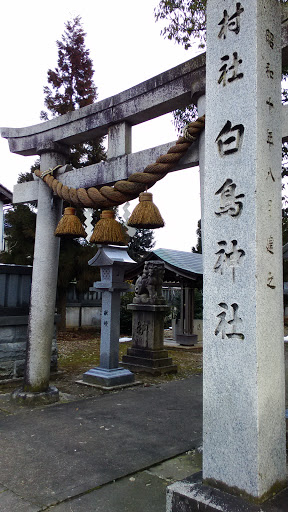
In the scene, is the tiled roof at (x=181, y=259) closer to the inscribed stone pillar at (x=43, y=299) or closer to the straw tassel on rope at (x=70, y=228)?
the inscribed stone pillar at (x=43, y=299)

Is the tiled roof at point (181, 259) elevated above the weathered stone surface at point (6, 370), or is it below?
above

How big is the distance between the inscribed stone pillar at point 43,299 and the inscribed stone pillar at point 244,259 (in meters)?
3.45

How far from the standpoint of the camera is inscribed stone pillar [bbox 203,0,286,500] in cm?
240

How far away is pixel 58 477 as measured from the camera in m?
3.27

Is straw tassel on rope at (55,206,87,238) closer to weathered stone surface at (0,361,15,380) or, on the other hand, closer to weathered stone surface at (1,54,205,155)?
weathered stone surface at (1,54,205,155)

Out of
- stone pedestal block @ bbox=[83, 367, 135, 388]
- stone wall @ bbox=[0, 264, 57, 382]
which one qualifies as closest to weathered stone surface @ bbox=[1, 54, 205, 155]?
stone wall @ bbox=[0, 264, 57, 382]

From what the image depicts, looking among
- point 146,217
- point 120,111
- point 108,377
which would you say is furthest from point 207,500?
point 108,377

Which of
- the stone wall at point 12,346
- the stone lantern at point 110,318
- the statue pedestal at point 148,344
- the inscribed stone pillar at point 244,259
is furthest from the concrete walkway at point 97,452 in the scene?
the statue pedestal at point 148,344

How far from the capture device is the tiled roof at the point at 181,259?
12789 mm

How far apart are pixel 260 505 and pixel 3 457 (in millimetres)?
2444

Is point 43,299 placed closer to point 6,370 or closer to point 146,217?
point 6,370

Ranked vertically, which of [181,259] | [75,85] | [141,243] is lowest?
[181,259]

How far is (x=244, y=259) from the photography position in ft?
8.20

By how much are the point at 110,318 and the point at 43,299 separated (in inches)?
71.5
